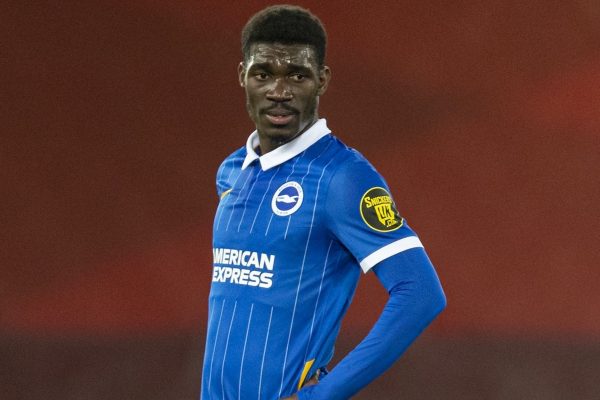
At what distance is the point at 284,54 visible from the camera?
56.2 inches

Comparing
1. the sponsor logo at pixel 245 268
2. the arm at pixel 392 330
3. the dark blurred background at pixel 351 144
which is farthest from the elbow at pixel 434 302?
the dark blurred background at pixel 351 144

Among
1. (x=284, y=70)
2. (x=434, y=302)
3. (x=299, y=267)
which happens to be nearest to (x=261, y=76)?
(x=284, y=70)

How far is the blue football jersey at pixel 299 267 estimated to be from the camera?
1.32 m

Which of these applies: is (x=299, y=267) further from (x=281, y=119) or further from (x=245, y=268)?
(x=281, y=119)

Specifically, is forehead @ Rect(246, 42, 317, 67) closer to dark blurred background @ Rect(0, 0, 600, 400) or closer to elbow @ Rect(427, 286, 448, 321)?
elbow @ Rect(427, 286, 448, 321)

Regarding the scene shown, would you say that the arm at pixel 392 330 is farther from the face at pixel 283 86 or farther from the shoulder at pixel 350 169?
the face at pixel 283 86

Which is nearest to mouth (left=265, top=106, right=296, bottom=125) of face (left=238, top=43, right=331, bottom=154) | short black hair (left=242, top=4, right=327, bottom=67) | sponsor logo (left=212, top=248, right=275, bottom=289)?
face (left=238, top=43, right=331, bottom=154)

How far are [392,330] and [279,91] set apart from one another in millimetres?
412

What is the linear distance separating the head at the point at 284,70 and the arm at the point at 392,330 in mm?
294

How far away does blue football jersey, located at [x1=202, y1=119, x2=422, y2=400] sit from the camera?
4.34 feet

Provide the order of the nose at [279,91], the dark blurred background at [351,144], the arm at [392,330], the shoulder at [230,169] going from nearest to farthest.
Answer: the arm at [392,330] → the nose at [279,91] → the shoulder at [230,169] → the dark blurred background at [351,144]

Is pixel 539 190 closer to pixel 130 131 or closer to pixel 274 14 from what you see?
pixel 130 131

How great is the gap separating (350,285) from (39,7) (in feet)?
7.43

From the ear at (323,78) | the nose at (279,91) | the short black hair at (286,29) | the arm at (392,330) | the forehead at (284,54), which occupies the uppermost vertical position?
the short black hair at (286,29)
